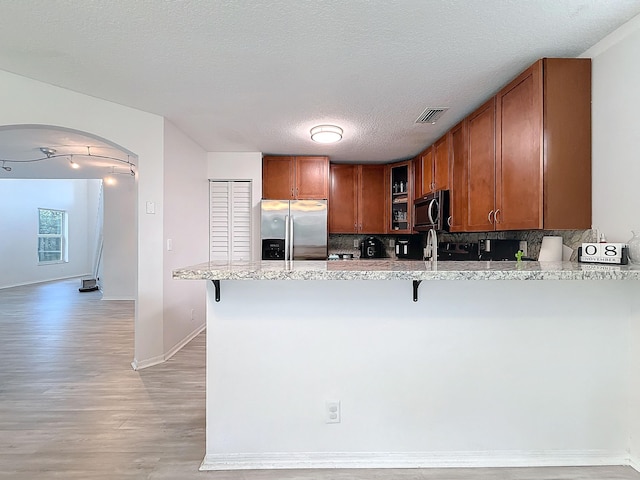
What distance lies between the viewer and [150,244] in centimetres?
301

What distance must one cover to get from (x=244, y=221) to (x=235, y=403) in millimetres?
2989

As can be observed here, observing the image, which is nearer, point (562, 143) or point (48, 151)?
point (562, 143)

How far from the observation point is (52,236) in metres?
8.98

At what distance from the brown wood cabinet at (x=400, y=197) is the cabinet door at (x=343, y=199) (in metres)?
0.50

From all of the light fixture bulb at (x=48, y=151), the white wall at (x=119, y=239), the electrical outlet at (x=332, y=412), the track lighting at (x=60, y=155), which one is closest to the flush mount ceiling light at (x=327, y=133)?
the electrical outlet at (x=332, y=412)

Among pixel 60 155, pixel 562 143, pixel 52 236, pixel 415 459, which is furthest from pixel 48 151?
pixel 52 236

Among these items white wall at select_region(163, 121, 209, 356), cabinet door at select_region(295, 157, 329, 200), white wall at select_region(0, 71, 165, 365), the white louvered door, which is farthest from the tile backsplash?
white wall at select_region(0, 71, 165, 365)

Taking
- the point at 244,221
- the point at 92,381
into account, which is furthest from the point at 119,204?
the point at 92,381

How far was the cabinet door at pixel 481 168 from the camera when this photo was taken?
247 centimetres

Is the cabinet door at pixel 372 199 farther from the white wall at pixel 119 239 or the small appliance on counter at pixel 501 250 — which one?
the white wall at pixel 119 239

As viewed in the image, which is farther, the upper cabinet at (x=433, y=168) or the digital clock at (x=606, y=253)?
the upper cabinet at (x=433, y=168)

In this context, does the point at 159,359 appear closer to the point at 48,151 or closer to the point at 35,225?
the point at 48,151

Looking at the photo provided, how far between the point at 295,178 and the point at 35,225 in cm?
803

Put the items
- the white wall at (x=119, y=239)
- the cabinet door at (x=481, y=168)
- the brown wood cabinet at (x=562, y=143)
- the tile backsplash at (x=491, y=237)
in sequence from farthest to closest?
the white wall at (x=119, y=239), the cabinet door at (x=481, y=168), the tile backsplash at (x=491, y=237), the brown wood cabinet at (x=562, y=143)
